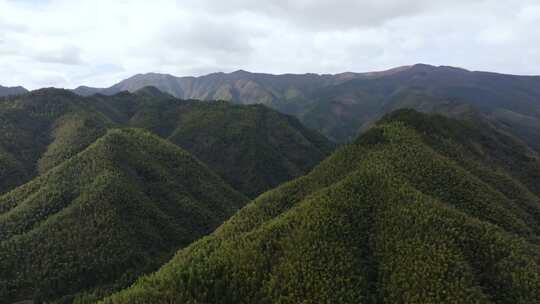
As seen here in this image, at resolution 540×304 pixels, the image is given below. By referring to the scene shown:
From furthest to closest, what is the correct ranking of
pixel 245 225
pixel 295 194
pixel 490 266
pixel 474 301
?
pixel 295 194 → pixel 245 225 → pixel 490 266 → pixel 474 301

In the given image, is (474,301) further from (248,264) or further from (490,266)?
(248,264)

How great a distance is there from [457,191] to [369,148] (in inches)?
1599

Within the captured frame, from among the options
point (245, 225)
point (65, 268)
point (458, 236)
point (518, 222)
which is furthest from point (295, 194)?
point (65, 268)

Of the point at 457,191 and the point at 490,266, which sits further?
the point at 457,191

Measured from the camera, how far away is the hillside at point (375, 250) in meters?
118

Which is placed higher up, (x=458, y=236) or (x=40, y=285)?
(x=458, y=236)

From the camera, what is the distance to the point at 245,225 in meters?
167

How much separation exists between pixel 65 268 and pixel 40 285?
10089mm

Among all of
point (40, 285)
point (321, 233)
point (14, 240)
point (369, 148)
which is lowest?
point (40, 285)

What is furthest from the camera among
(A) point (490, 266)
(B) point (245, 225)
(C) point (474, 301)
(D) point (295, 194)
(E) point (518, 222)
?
(D) point (295, 194)

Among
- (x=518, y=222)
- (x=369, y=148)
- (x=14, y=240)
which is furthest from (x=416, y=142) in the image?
(x=14, y=240)

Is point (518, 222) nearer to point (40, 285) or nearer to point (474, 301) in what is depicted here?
point (474, 301)

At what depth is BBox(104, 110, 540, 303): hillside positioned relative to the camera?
118m

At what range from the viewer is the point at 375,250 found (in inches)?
5285
